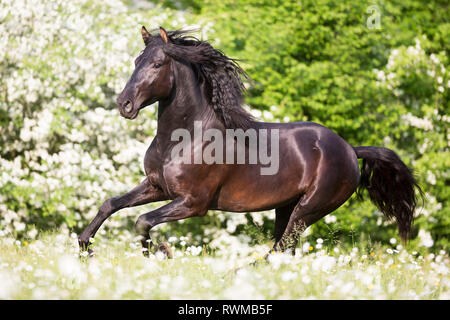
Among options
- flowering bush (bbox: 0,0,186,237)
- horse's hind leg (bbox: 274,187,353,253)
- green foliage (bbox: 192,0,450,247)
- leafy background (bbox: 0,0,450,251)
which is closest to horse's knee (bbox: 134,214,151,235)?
horse's hind leg (bbox: 274,187,353,253)

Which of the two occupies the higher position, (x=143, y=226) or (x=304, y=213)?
(x=143, y=226)

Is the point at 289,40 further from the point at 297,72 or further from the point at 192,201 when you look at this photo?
the point at 192,201

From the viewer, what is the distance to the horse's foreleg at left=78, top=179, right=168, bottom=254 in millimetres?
4660

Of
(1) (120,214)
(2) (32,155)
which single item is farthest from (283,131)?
(2) (32,155)

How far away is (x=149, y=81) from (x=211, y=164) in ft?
2.73

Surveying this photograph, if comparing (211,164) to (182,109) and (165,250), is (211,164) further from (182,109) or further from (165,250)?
(165,250)

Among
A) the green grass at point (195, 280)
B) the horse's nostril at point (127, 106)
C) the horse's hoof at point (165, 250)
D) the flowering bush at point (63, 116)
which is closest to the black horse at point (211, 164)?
the horse's nostril at point (127, 106)

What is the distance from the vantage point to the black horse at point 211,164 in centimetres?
448

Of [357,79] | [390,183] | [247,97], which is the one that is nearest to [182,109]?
[390,183]

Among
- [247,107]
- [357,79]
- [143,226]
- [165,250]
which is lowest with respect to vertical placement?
[165,250]

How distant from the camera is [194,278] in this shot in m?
4.12

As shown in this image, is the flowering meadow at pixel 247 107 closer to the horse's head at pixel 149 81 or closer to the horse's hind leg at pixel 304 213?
the horse's hind leg at pixel 304 213

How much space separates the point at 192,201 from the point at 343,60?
27.0ft

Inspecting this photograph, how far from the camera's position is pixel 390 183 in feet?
18.8
